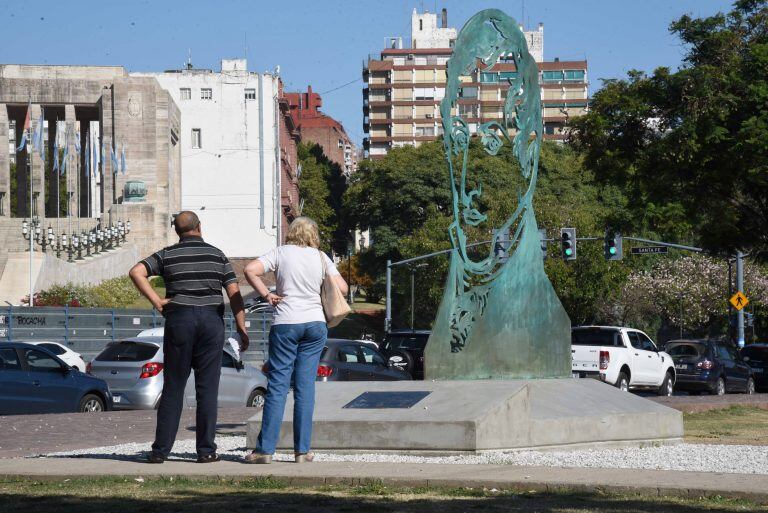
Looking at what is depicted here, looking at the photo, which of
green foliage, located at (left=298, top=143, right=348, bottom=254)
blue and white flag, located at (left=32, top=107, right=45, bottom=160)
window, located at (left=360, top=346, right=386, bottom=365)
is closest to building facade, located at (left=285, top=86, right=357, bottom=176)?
green foliage, located at (left=298, top=143, right=348, bottom=254)

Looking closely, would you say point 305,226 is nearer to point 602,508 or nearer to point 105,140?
point 602,508

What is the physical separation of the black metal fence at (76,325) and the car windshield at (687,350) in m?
→ 14.6

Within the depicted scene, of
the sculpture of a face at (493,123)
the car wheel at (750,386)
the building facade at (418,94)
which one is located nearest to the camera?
the sculpture of a face at (493,123)

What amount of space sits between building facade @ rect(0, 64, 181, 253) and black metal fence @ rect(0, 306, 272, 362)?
2390 cm

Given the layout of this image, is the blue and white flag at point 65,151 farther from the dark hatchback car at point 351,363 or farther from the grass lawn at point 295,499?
the grass lawn at point 295,499

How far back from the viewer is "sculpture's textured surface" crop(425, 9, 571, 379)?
14586 millimetres

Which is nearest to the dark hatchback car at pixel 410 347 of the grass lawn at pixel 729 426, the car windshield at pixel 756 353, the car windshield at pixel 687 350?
the grass lawn at pixel 729 426

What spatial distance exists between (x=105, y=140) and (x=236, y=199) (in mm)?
20135

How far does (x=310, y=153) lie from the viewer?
405 ft

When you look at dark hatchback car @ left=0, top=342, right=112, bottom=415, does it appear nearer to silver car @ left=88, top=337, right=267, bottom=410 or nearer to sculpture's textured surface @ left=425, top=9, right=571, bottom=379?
silver car @ left=88, top=337, right=267, bottom=410

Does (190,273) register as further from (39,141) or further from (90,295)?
(39,141)

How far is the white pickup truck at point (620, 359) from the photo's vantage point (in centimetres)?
2909

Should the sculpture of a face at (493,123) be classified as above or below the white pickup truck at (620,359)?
above

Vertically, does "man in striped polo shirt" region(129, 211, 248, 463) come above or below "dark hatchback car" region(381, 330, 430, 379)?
above
